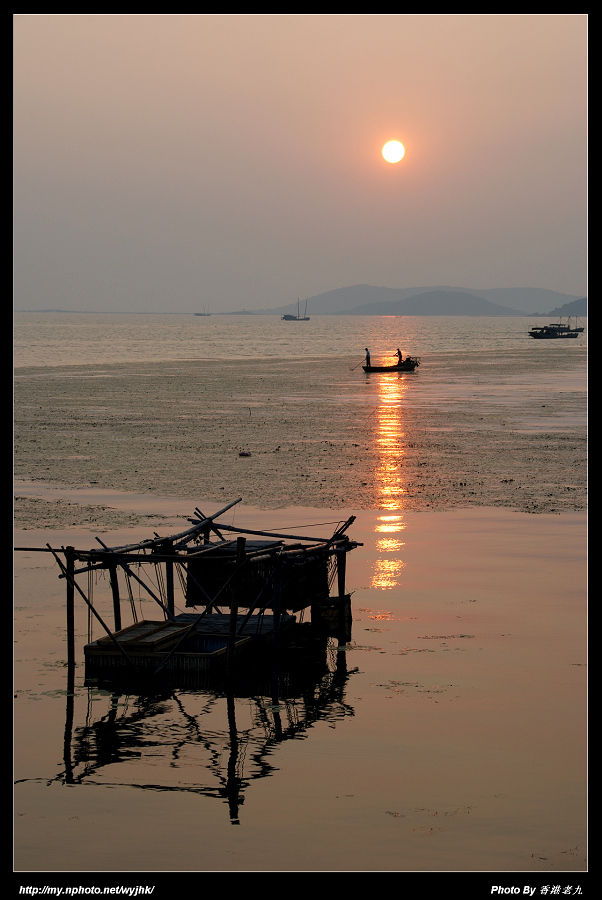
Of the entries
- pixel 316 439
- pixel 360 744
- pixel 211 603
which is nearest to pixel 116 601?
pixel 211 603

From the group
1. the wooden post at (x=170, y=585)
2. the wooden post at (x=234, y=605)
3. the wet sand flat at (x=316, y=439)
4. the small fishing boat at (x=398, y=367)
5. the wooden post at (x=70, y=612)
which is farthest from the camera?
the small fishing boat at (x=398, y=367)

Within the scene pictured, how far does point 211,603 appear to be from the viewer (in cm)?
1973

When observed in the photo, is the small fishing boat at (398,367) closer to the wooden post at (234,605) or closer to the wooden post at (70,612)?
the wooden post at (70,612)

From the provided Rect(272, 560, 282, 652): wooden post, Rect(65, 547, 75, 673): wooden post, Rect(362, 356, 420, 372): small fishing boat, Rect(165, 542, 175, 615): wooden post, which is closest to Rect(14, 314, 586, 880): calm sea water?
Rect(65, 547, 75, 673): wooden post

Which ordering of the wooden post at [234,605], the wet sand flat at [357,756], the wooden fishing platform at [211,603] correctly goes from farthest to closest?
the wooden fishing platform at [211,603] < the wooden post at [234,605] < the wet sand flat at [357,756]

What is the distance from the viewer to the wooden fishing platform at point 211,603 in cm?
1920

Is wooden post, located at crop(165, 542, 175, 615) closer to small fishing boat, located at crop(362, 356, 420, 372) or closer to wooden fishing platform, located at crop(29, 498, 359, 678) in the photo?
wooden fishing platform, located at crop(29, 498, 359, 678)

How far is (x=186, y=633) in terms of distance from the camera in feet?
63.8

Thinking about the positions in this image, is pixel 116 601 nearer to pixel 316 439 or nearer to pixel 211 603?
pixel 211 603

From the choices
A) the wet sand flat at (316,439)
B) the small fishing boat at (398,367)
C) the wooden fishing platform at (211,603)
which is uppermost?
the small fishing boat at (398,367)

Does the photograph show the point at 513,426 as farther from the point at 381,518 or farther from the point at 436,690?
the point at 436,690

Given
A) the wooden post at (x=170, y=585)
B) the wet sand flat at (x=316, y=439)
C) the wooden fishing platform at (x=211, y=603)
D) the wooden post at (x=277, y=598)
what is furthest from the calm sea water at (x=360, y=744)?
the wet sand flat at (x=316, y=439)

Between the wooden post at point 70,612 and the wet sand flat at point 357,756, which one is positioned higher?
the wooden post at point 70,612

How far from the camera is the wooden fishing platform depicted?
19.2 metres
